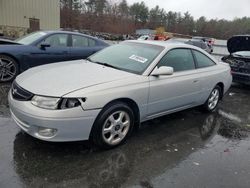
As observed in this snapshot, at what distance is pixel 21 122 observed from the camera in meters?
3.81

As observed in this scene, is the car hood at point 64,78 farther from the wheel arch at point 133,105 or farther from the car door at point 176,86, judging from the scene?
the car door at point 176,86

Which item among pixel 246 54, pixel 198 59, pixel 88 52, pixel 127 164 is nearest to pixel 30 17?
pixel 88 52

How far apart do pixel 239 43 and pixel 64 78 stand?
6.95 metres

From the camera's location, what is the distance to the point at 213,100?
6305 millimetres

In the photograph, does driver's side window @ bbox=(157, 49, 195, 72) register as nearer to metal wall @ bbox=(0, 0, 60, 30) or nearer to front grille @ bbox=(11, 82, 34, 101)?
front grille @ bbox=(11, 82, 34, 101)

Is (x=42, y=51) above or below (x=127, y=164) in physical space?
above

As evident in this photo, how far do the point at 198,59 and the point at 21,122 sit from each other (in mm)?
3529

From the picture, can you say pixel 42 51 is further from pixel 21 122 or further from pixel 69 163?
pixel 69 163

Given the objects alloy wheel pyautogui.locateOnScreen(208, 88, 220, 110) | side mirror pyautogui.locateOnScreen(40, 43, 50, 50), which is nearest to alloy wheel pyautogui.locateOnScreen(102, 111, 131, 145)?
alloy wheel pyautogui.locateOnScreen(208, 88, 220, 110)

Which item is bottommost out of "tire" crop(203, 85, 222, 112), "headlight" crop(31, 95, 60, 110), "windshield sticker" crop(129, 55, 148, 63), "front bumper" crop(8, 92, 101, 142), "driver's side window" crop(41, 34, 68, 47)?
"tire" crop(203, 85, 222, 112)

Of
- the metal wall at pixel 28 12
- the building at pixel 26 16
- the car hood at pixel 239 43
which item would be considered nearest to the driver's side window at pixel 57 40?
the car hood at pixel 239 43

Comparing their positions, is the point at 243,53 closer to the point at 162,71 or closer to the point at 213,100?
the point at 213,100

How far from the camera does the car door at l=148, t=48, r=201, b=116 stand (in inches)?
180

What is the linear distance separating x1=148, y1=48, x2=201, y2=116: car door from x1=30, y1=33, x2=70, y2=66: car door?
382 centimetres
